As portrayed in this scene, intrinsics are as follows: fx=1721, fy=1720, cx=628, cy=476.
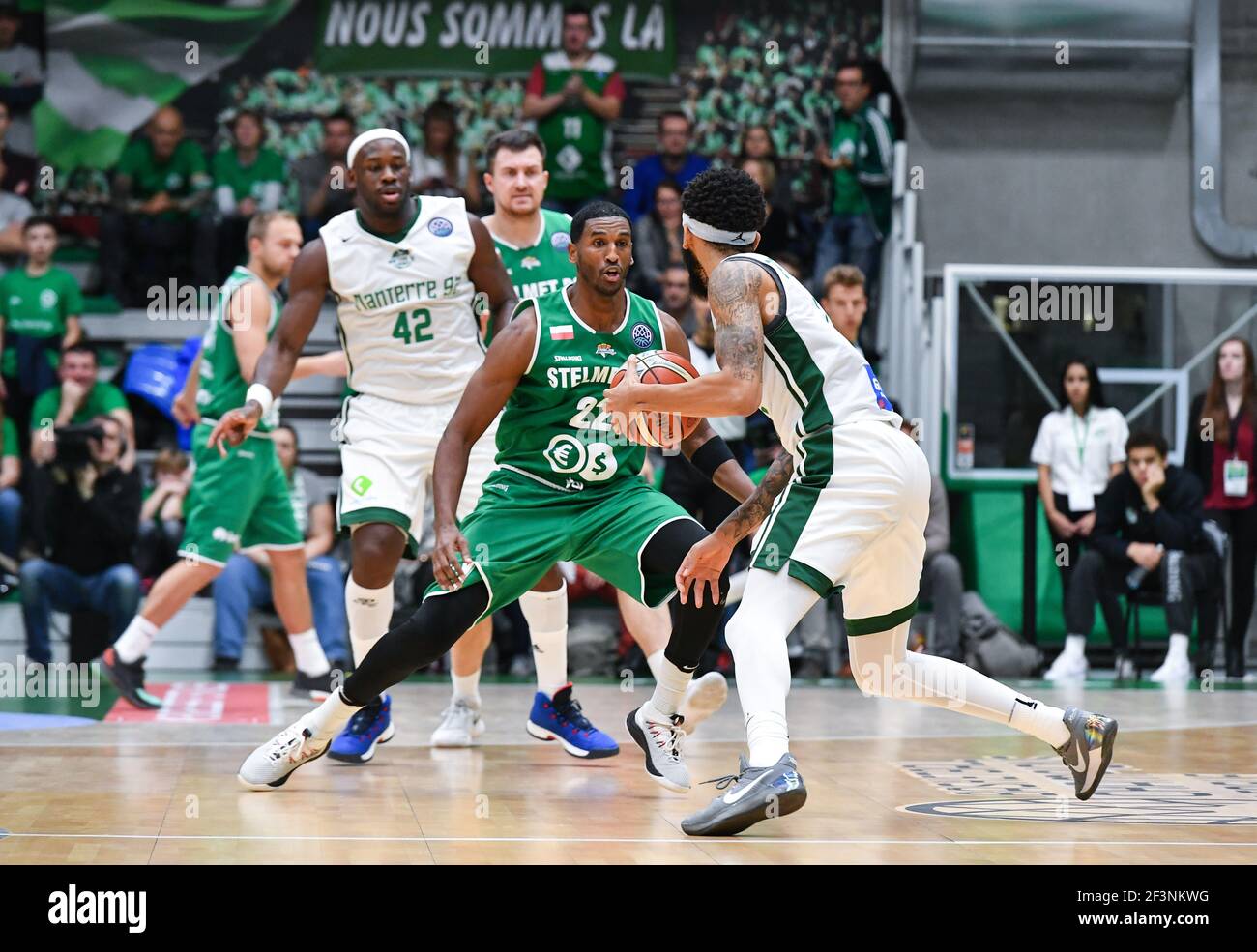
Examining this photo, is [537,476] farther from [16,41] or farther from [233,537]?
[16,41]

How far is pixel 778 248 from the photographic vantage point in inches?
482

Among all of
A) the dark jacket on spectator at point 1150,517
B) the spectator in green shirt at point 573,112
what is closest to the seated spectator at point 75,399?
the spectator in green shirt at point 573,112

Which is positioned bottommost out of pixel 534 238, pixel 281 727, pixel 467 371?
pixel 281 727

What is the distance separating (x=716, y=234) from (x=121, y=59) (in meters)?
10.2

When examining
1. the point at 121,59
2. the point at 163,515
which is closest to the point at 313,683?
the point at 163,515

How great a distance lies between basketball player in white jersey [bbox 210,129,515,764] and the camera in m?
6.38

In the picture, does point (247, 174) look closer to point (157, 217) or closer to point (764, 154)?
point (157, 217)

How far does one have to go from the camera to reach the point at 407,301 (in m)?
6.55

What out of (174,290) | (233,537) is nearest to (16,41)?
(174,290)

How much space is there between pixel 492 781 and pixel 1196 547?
606cm

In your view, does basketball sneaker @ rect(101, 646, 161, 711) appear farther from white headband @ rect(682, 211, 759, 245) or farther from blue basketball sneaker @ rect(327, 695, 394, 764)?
white headband @ rect(682, 211, 759, 245)

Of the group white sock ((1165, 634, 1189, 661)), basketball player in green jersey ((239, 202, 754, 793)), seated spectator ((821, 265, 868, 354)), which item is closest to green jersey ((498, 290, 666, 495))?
basketball player in green jersey ((239, 202, 754, 793))

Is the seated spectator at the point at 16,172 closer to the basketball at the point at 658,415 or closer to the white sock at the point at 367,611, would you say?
the white sock at the point at 367,611

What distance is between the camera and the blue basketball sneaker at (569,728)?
652 cm
